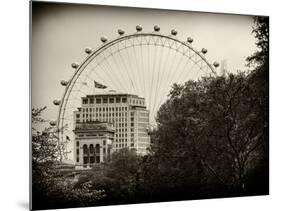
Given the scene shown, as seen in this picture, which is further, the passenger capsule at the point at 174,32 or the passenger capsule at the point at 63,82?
the passenger capsule at the point at 174,32

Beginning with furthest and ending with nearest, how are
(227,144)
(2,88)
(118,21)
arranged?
(227,144), (118,21), (2,88)

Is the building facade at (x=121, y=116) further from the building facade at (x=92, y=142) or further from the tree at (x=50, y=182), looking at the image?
the tree at (x=50, y=182)

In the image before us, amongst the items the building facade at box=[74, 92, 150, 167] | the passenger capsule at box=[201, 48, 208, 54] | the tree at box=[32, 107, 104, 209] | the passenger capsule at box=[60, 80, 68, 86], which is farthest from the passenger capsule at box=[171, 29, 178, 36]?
the tree at box=[32, 107, 104, 209]

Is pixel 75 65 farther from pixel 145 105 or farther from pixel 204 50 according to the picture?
pixel 204 50

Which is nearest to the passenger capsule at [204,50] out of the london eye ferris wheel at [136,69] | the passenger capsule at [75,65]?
the london eye ferris wheel at [136,69]
